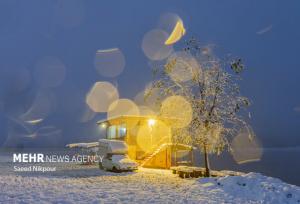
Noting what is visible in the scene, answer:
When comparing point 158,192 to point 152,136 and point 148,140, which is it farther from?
point 152,136

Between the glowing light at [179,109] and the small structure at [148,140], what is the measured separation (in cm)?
1100

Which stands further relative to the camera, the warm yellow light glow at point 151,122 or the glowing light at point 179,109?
the warm yellow light glow at point 151,122

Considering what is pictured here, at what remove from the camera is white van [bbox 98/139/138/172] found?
102 ft

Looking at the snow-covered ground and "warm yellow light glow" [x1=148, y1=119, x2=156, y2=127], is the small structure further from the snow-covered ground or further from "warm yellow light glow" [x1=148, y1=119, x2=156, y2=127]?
the snow-covered ground

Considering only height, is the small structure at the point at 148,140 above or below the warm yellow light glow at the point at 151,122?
below

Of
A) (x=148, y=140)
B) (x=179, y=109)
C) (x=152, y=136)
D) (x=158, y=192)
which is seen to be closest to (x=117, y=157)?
(x=179, y=109)

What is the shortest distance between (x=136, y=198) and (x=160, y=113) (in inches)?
478

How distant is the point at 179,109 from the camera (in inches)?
1069

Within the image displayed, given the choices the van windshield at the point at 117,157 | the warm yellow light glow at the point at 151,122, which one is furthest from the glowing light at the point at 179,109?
the warm yellow light glow at the point at 151,122

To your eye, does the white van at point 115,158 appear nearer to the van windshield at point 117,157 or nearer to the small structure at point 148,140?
the van windshield at point 117,157

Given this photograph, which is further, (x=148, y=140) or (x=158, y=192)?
(x=148, y=140)

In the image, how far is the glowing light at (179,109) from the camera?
26922 mm

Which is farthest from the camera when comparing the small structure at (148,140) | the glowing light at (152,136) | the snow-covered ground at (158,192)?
the glowing light at (152,136)

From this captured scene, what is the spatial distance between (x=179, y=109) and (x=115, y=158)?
348 inches
